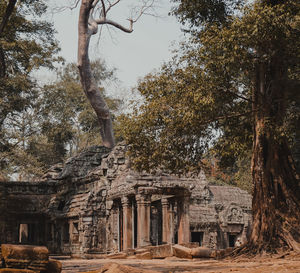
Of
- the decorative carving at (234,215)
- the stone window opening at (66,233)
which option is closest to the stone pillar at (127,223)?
the stone window opening at (66,233)

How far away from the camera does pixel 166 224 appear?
20203 millimetres

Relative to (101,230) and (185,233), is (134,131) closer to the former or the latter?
(185,233)

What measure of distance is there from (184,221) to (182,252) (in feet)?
22.7

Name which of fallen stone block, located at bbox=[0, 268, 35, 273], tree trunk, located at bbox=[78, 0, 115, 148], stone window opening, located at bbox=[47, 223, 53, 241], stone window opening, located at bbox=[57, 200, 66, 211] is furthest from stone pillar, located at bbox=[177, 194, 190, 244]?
fallen stone block, located at bbox=[0, 268, 35, 273]

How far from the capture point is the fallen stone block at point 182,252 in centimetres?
1278

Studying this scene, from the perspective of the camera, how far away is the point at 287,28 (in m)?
11.0

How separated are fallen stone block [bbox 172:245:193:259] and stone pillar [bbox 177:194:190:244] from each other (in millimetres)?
6010

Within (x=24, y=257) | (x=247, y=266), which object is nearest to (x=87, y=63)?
(x=247, y=266)

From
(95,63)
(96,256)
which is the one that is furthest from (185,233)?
(95,63)

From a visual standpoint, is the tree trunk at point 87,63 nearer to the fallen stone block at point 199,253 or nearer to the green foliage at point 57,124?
the green foliage at point 57,124

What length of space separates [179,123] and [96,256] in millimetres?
10029

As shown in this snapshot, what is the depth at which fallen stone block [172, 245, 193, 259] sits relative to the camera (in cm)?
1278

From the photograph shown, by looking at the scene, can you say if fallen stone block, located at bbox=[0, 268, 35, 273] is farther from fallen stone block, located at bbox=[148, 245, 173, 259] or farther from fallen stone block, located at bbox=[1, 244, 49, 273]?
fallen stone block, located at bbox=[148, 245, 173, 259]

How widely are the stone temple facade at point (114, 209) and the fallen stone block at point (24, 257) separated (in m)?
11.5
